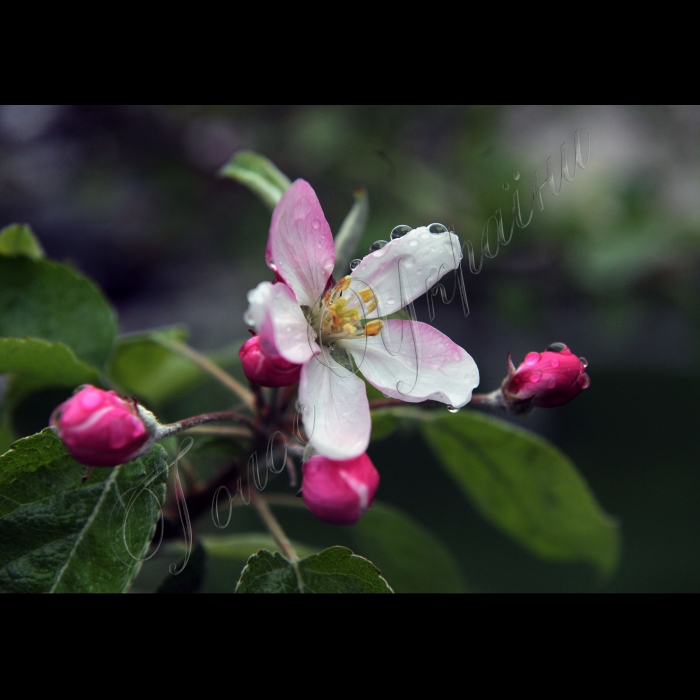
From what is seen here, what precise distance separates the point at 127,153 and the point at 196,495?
1730mm

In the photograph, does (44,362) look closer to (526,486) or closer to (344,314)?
(344,314)

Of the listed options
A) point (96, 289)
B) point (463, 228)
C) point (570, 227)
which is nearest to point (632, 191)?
point (570, 227)

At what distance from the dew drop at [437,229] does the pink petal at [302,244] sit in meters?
0.09

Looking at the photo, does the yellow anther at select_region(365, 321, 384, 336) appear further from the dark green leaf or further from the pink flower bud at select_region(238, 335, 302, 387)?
the dark green leaf

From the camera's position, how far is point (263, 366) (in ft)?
1.61

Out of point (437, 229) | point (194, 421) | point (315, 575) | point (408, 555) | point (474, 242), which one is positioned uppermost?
point (437, 229)

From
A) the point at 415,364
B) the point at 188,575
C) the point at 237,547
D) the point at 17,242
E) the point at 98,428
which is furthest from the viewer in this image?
the point at 237,547

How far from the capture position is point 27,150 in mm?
1888

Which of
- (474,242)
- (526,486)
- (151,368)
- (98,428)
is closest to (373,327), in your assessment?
(98,428)

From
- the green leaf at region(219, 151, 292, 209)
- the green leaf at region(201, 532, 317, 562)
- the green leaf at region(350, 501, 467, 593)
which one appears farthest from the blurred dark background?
the green leaf at region(219, 151, 292, 209)

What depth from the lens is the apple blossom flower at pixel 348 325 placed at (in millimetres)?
485

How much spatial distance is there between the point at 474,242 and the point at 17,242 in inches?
45.4

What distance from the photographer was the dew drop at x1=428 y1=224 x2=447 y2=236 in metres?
0.57

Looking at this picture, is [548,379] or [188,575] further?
[188,575]
